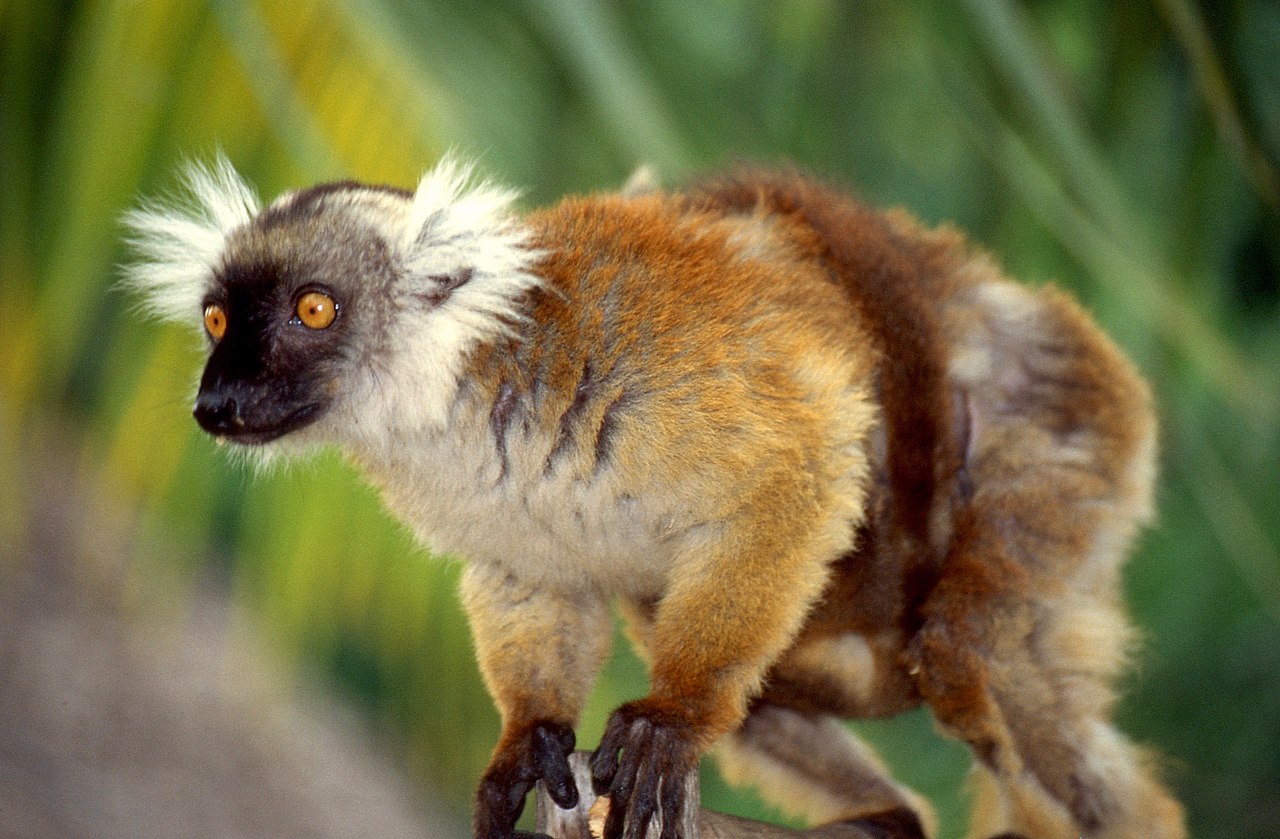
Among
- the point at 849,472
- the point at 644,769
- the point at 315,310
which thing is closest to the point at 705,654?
→ the point at 644,769

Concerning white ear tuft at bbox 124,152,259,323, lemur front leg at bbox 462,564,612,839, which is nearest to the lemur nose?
white ear tuft at bbox 124,152,259,323

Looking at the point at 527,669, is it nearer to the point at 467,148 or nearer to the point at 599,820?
the point at 599,820

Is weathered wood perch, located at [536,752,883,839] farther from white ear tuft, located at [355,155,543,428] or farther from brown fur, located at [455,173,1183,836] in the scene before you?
white ear tuft, located at [355,155,543,428]

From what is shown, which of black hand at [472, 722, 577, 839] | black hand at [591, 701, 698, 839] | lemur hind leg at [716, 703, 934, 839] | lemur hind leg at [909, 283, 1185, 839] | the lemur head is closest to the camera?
black hand at [591, 701, 698, 839]

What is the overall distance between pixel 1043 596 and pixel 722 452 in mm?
971

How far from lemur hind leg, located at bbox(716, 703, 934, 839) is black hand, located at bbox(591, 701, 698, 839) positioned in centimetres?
86

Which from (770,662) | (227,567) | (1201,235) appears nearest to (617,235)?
(770,662)

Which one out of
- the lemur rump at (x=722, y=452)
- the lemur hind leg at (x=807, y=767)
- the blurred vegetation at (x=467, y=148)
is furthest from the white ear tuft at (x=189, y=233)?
the lemur hind leg at (x=807, y=767)

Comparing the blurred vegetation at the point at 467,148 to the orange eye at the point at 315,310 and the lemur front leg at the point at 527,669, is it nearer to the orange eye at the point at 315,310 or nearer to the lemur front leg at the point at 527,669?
the lemur front leg at the point at 527,669

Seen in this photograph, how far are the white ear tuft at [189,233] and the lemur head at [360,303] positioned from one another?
0.12m

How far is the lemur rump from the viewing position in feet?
7.36

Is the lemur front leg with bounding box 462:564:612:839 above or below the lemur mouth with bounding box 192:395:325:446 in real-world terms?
below

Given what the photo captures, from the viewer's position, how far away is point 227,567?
4.36 m

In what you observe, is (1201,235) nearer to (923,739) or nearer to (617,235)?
(617,235)
